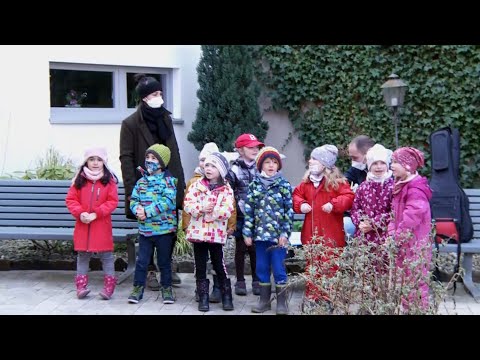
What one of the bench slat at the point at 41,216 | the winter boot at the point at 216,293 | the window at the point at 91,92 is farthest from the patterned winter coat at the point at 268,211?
the window at the point at 91,92

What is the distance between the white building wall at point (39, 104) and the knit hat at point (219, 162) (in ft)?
12.4

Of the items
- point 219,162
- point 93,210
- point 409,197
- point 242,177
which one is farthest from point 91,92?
point 409,197

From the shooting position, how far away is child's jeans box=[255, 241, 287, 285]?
5602 millimetres

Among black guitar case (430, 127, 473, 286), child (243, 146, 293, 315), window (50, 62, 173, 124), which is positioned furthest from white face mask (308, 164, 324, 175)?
window (50, 62, 173, 124)

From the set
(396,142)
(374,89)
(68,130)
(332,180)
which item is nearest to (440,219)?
(332,180)

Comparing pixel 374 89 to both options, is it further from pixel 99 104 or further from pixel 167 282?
pixel 167 282

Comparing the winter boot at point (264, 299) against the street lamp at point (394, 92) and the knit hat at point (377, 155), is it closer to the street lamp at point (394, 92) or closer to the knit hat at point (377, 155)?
the knit hat at point (377, 155)

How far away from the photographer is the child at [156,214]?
5.79m

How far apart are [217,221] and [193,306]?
32.6 inches

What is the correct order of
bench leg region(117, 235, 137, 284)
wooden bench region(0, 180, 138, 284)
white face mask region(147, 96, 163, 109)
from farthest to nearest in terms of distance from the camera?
1. wooden bench region(0, 180, 138, 284)
2. bench leg region(117, 235, 137, 284)
3. white face mask region(147, 96, 163, 109)

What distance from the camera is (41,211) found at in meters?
6.89

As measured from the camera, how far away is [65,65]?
914 centimetres

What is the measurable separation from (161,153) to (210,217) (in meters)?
0.72

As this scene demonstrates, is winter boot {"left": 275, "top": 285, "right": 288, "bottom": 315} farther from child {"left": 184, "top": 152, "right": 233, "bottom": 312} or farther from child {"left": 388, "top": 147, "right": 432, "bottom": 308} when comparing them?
child {"left": 388, "top": 147, "right": 432, "bottom": 308}
